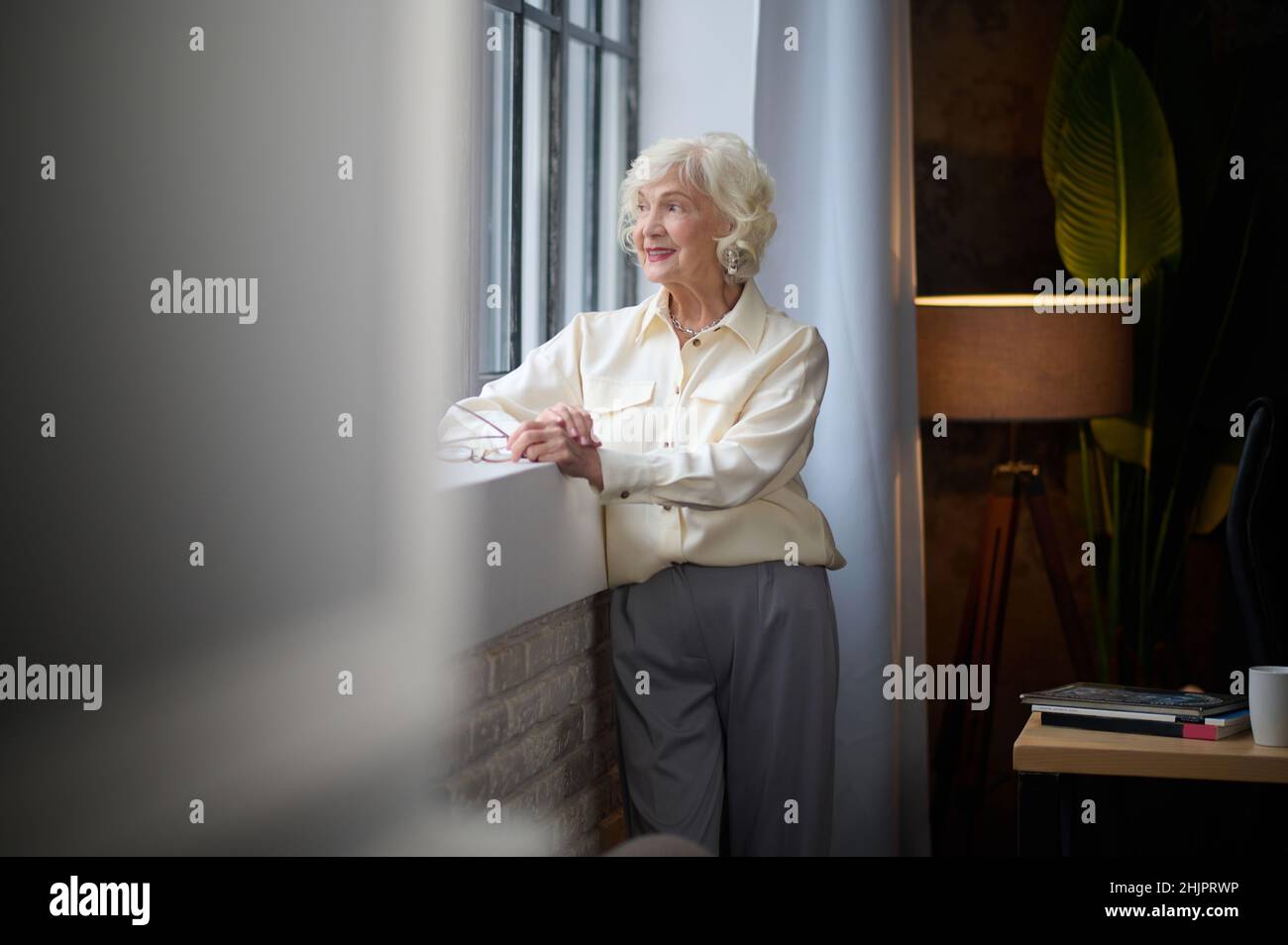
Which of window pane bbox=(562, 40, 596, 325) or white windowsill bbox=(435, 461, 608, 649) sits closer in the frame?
white windowsill bbox=(435, 461, 608, 649)

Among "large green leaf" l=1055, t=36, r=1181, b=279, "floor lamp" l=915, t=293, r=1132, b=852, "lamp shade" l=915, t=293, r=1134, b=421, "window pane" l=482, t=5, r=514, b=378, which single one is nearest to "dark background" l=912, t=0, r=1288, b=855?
"floor lamp" l=915, t=293, r=1132, b=852

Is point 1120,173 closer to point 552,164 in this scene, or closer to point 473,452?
point 552,164

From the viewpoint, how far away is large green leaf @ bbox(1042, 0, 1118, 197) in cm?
346

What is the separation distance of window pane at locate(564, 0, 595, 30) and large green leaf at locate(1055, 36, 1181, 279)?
128 cm

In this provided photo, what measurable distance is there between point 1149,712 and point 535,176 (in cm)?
205

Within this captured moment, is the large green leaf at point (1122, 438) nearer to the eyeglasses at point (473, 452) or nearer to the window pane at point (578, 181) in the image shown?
the window pane at point (578, 181)

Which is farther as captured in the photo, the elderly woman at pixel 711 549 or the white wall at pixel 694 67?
the white wall at pixel 694 67

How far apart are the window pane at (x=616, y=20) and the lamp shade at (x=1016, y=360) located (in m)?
1.17

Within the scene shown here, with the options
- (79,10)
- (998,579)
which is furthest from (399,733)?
(998,579)

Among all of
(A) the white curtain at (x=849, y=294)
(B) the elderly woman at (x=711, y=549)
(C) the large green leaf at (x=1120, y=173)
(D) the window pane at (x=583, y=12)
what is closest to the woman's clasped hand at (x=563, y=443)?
(B) the elderly woman at (x=711, y=549)

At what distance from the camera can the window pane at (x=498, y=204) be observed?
3.12 meters

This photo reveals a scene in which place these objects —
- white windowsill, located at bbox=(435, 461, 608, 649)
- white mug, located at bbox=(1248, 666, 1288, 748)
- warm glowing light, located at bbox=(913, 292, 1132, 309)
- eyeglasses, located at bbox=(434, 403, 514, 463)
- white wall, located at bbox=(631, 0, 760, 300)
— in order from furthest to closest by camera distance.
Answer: white wall, located at bbox=(631, 0, 760, 300) → warm glowing light, located at bbox=(913, 292, 1132, 309) → eyeglasses, located at bbox=(434, 403, 514, 463) → white mug, located at bbox=(1248, 666, 1288, 748) → white windowsill, located at bbox=(435, 461, 608, 649)

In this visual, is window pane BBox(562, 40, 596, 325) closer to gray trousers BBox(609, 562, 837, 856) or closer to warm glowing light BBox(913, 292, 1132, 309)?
warm glowing light BBox(913, 292, 1132, 309)
